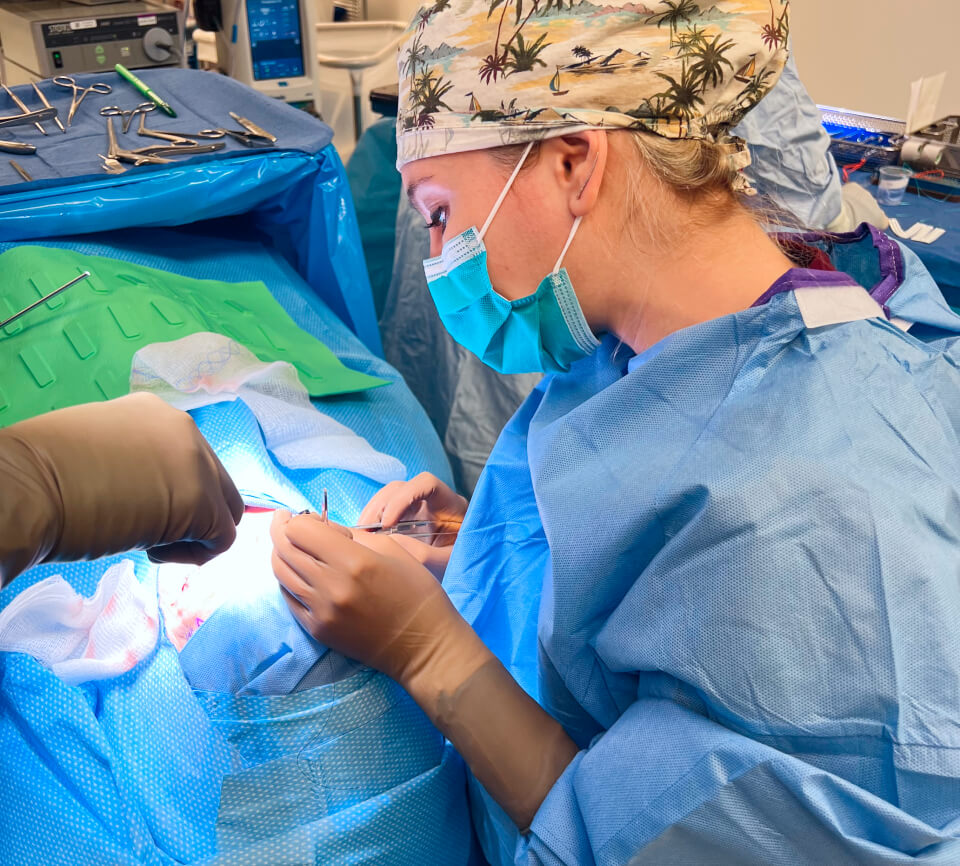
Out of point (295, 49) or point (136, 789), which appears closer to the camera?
point (136, 789)

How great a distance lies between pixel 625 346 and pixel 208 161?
119cm

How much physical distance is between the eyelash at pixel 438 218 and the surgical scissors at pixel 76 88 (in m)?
1.35

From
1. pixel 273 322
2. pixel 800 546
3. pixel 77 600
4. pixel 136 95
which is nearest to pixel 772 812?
pixel 800 546

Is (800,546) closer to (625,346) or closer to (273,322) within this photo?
(625,346)

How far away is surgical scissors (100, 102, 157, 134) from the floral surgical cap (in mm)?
1315

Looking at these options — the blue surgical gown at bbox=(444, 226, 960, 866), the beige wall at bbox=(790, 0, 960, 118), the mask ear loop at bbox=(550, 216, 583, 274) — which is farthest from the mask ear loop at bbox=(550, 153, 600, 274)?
the beige wall at bbox=(790, 0, 960, 118)

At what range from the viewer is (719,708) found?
893mm

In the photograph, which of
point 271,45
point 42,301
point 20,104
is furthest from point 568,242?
point 271,45

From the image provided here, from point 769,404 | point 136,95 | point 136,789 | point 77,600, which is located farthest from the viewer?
point 136,95

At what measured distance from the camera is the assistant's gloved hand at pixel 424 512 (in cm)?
152

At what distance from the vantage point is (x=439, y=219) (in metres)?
1.28

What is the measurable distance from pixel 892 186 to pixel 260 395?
2078mm

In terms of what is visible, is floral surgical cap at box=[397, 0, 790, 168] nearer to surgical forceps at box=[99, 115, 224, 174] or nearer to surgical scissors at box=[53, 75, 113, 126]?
surgical forceps at box=[99, 115, 224, 174]

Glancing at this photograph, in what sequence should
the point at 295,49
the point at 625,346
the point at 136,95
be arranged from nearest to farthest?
the point at 625,346 → the point at 136,95 → the point at 295,49
